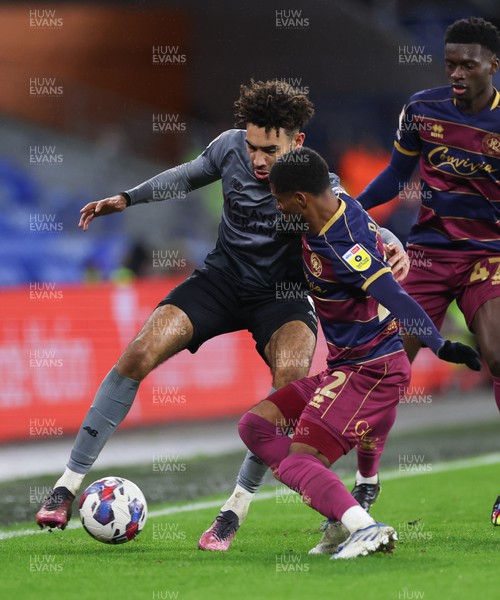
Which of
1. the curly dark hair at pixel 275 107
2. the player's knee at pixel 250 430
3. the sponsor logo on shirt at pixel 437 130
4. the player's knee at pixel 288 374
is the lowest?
the player's knee at pixel 250 430

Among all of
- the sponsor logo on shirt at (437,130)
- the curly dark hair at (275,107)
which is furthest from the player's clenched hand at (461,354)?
the sponsor logo on shirt at (437,130)

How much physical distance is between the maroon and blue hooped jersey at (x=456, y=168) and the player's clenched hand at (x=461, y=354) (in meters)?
1.91

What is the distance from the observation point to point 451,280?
20.5 feet

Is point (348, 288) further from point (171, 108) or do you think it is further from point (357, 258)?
point (171, 108)

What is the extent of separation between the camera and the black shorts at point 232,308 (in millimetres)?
5902

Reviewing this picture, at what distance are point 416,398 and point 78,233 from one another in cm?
508

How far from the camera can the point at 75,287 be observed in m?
12.0

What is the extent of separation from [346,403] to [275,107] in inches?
61.3

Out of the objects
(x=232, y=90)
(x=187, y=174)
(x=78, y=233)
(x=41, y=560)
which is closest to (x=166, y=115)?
(x=232, y=90)

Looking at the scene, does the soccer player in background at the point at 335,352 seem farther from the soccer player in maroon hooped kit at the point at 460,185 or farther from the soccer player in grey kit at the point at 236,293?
the soccer player in maroon hooped kit at the point at 460,185

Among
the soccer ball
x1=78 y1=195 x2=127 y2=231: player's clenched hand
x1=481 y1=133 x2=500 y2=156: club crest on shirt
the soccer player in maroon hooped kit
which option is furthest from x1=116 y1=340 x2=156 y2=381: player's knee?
x1=481 y1=133 x2=500 y2=156: club crest on shirt

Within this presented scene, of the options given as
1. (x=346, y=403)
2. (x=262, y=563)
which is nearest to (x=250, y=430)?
(x=346, y=403)

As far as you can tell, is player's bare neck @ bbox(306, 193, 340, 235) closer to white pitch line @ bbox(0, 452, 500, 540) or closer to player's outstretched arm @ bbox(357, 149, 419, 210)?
player's outstretched arm @ bbox(357, 149, 419, 210)

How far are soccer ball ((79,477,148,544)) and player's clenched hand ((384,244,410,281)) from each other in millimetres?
1662
